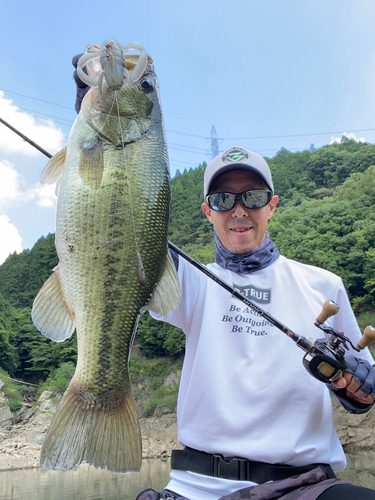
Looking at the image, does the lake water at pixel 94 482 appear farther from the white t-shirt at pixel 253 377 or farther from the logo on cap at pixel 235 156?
the logo on cap at pixel 235 156

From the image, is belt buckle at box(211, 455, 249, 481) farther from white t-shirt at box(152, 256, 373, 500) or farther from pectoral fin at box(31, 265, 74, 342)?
pectoral fin at box(31, 265, 74, 342)

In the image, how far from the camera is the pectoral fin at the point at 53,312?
6.46ft

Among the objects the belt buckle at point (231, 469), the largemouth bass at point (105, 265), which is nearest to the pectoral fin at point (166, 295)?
the largemouth bass at point (105, 265)

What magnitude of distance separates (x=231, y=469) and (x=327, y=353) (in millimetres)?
793

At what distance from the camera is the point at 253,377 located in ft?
7.46

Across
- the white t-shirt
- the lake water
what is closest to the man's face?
the white t-shirt

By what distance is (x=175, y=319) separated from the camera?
2572mm

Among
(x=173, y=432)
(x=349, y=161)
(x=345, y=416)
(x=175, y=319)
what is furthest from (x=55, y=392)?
(x=349, y=161)

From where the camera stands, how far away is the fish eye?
2.25m

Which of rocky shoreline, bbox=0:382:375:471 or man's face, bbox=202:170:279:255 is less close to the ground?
man's face, bbox=202:170:279:255

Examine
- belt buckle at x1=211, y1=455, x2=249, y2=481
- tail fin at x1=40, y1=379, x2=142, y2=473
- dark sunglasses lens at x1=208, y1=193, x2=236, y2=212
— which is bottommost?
belt buckle at x1=211, y1=455, x2=249, y2=481

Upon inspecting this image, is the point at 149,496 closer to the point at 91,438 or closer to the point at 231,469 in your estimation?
the point at 231,469

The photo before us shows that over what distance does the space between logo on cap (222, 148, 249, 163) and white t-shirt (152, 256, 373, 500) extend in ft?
2.59

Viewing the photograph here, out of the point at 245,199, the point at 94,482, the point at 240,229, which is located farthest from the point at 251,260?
the point at 94,482
